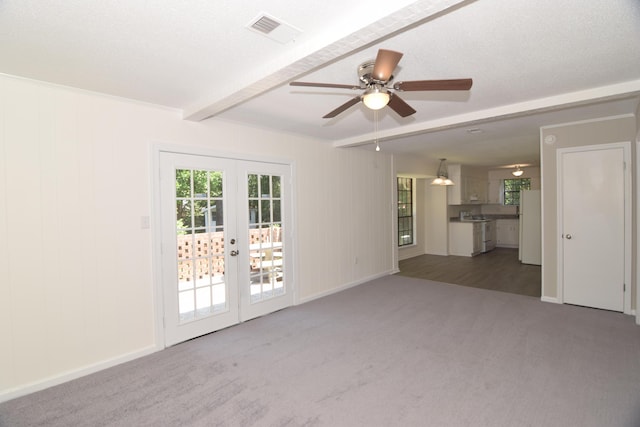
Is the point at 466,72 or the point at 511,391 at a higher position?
the point at 466,72

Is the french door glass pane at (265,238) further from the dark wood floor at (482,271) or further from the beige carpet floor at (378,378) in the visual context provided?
the dark wood floor at (482,271)

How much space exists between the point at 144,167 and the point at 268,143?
1.60m

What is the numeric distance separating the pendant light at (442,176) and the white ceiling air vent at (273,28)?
248 inches

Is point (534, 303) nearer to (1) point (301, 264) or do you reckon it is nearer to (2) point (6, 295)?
(1) point (301, 264)

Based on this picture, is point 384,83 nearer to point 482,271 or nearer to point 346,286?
point 346,286

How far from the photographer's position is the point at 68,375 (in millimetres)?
2676

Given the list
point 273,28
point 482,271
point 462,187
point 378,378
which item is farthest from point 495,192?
point 273,28

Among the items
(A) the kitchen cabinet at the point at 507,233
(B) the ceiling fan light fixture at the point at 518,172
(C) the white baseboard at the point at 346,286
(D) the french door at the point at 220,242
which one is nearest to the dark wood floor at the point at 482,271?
(C) the white baseboard at the point at 346,286

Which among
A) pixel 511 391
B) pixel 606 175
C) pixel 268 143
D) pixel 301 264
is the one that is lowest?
pixel 511 391

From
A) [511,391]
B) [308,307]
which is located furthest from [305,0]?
[308,307]

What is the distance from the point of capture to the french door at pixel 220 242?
10.9 ft

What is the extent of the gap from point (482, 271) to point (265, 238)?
4.75 meters

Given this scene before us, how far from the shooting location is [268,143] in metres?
4.25

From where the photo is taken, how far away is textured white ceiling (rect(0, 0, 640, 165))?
1.69m
